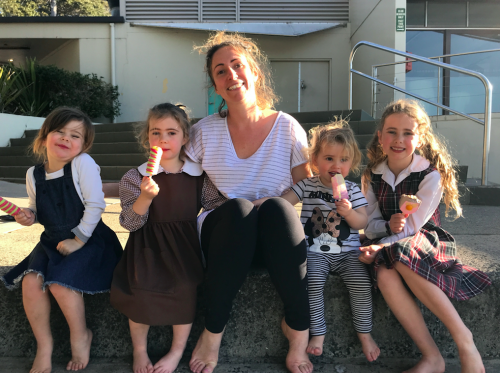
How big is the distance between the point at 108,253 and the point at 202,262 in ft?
1.43

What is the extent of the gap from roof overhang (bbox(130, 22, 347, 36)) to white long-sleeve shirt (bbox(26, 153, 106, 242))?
354 inches

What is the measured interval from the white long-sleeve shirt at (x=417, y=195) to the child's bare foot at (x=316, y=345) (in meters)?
0.52

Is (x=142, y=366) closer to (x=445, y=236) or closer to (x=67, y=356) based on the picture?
(x=67, y=356)

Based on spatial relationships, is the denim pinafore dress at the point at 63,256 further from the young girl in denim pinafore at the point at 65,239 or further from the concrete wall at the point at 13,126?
the concrete wall at the point at 13,126

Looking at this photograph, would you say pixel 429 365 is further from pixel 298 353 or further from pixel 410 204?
pixel 410 204

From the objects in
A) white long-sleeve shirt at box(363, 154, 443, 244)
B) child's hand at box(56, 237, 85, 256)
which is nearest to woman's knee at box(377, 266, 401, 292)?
white long-sleeve shirt at box(363, 154, 443, 244)

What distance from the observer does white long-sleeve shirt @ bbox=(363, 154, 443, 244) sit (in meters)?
1.80

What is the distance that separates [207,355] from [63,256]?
0.75 meters

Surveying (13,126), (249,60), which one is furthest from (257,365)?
(13,126)

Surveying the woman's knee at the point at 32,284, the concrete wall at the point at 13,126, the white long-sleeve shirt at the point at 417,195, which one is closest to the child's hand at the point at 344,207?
the white long-sleeve shirt at the point at 417,195

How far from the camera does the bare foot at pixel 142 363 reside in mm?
1605

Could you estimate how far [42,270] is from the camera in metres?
1.66

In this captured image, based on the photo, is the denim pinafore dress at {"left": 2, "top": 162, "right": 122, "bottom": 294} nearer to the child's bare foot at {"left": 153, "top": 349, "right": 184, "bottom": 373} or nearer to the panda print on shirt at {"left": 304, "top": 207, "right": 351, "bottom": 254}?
the child's bare foot at {"left": 153, "top": 349, "right": 184, "bottom": 373}

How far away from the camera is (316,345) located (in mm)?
1649
